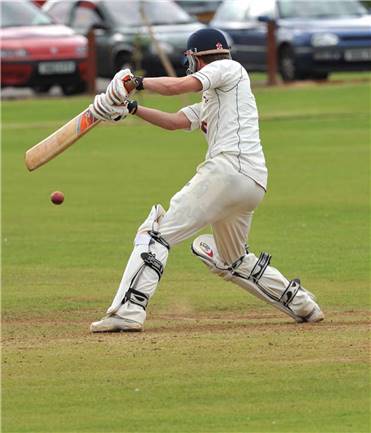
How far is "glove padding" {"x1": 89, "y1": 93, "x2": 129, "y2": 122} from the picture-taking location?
866 cm

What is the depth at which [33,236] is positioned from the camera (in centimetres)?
1388

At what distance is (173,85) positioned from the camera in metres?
8.57

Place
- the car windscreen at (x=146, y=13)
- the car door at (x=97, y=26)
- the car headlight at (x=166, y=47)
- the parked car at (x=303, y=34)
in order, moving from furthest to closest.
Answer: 1. the car windscreen at (x=146, y=13)
2. the car door at (x=97, y=26)
3. the car headlight at (x=166, y=47)
4. the parked car at (x=303, y=34)

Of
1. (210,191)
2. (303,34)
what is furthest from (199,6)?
(210,191)

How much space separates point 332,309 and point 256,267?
103 cm

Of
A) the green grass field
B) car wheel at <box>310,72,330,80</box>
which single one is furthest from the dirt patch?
car wheel at <box>310,72,330,80</box>

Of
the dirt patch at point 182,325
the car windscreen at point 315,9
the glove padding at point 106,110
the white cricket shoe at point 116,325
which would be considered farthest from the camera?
the car windscreen at point 315,9

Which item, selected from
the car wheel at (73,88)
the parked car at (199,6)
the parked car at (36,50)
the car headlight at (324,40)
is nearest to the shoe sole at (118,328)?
the parked car at (36,50)

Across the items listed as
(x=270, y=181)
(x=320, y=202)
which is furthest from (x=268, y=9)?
(x=320, y=202)

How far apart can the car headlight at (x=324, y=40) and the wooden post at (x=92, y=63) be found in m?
4.32

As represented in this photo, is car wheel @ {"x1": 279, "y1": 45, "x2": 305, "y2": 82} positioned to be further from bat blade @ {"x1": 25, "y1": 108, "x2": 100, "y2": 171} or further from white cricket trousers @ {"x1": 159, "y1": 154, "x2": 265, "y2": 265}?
white cricket trousers @ {"x1": 159, "y1": 154, "x2": 265, "y2": 265}

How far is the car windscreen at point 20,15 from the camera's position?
94.0 feet

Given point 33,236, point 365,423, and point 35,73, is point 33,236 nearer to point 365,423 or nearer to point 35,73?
point 365,423

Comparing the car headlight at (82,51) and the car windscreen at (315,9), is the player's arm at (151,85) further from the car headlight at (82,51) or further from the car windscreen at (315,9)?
the car windscreen at (315,9)
